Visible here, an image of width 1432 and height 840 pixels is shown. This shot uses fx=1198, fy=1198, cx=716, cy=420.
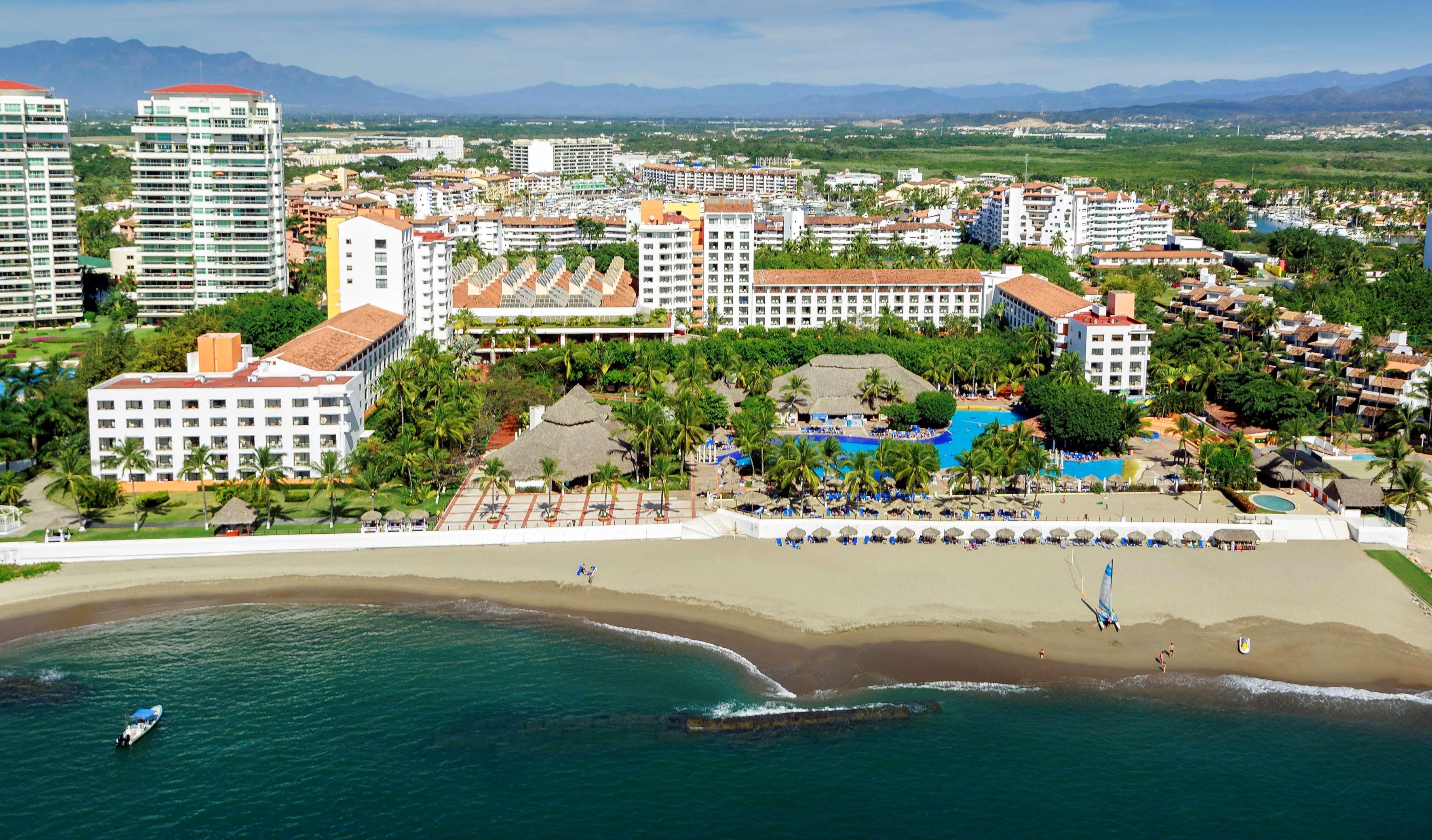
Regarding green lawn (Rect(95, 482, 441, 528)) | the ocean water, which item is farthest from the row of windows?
the ocean water

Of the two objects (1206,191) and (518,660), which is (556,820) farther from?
(1206,191)

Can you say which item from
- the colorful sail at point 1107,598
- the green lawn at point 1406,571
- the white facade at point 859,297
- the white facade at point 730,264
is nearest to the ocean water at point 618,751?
the colorful sail at point 1107,598

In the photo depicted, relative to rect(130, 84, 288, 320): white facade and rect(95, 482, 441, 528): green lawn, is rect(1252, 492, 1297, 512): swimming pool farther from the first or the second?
rect(130, 84, 288, 320): white facade

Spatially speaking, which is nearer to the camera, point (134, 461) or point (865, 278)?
point (134, 461)

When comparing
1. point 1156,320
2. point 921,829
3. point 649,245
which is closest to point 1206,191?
point 1156,320

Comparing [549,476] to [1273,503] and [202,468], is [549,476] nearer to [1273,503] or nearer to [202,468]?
[202,468]

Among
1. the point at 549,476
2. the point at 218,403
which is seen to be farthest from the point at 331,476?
the point at 549,476
